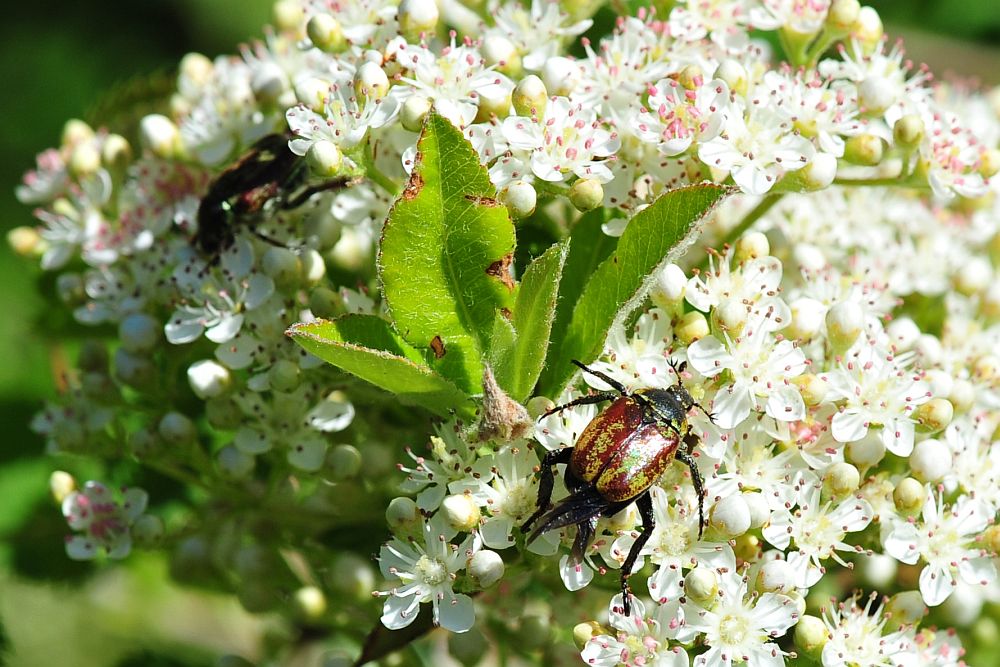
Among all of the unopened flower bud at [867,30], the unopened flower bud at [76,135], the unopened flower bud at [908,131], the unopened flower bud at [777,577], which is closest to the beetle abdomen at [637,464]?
the unopened flower bud at [777,577]

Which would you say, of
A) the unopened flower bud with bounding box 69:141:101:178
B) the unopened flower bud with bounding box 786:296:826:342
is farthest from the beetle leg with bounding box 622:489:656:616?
the unopened flower bud with bounding box 69:141:101:178

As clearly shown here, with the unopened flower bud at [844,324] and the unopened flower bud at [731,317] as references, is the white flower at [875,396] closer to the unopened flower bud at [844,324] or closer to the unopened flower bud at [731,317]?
the unopened flower bud at [844,324]

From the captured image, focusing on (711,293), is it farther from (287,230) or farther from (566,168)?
(287,230)

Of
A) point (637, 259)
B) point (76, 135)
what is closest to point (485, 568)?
point (637, 259)

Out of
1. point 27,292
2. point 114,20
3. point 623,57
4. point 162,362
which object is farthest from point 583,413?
point 114,20

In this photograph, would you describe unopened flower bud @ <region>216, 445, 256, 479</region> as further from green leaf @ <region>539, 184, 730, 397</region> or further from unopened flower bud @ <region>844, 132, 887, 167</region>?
unopened flower bud @ <region>844, 132, 887, 167</region>

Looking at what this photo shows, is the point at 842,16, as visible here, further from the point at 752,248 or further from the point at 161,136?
the point at 161,136

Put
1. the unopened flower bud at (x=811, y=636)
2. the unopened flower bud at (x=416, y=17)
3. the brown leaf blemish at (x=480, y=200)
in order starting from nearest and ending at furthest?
the brown leaf blemish at (x=480, y=200) → the unopened flower bud at (x=811, y=636) → the unopened flower bud at (x=416, y=17)
